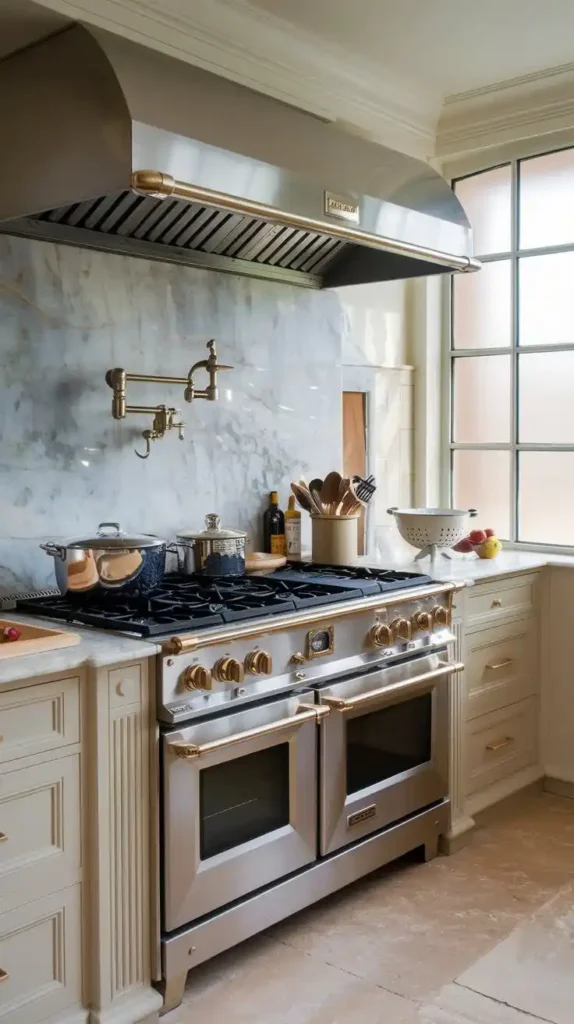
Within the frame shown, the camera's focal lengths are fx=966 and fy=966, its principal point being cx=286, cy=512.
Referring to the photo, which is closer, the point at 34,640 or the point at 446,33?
the point at 34,640

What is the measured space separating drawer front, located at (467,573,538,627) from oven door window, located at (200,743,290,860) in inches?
39.9

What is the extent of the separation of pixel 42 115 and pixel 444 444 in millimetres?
2316

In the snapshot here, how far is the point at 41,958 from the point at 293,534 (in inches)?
62.4

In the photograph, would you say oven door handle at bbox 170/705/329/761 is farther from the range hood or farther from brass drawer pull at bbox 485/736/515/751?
the range hood

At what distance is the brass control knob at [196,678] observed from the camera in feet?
6.82

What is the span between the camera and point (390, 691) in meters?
2.64

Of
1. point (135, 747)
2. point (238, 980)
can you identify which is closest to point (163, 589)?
point (135, 747)

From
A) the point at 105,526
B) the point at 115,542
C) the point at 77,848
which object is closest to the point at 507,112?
the point at 105,526

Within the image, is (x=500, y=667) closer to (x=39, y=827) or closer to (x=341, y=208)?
(x=341, y=208)

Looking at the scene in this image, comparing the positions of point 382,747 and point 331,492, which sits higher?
point 331,492

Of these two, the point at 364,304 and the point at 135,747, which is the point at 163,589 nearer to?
the point at 135,747

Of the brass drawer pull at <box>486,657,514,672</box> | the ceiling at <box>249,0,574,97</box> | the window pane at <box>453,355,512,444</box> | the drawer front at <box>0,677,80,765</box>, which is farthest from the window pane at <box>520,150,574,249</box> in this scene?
the drawer front at <box>0,677,80,765</box>

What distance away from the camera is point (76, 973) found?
1.96m

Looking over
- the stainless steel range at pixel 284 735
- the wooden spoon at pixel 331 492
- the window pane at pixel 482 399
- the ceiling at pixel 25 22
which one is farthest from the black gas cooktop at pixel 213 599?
the ceiling at pixel 25 22
